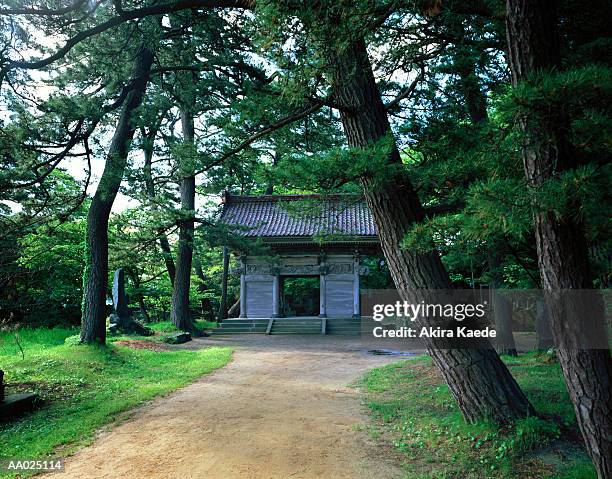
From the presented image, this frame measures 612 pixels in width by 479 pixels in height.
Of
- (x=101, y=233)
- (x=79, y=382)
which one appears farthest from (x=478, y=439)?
(x=101, y=233)

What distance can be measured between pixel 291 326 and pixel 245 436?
1116 cm

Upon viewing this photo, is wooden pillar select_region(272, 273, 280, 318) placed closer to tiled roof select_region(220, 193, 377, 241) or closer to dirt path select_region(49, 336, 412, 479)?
tiled roof select_region(220, 193, 377, 241)

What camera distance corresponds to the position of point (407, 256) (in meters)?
4.07

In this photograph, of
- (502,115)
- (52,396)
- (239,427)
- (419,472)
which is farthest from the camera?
(52,396)

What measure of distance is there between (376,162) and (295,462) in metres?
2.45

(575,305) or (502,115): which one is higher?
(502,115)

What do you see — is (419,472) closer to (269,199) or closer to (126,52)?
(126,52)

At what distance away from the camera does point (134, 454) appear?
3.78 metres

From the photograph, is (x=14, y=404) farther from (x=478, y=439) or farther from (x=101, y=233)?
(x=101, y=233)

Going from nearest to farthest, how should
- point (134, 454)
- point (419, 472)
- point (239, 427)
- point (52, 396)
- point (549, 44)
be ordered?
point (549, 44) → point (419, 472) → point (134, 454) → point (239, 427) → point (52, 396)

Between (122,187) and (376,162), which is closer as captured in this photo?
(376,162)

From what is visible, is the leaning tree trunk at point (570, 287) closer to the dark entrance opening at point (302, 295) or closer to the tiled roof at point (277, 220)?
the tiled roof at point (277, 220)

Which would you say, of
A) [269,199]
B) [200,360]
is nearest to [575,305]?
[200,360]

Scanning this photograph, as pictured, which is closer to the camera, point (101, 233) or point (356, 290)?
point (101, 233)
